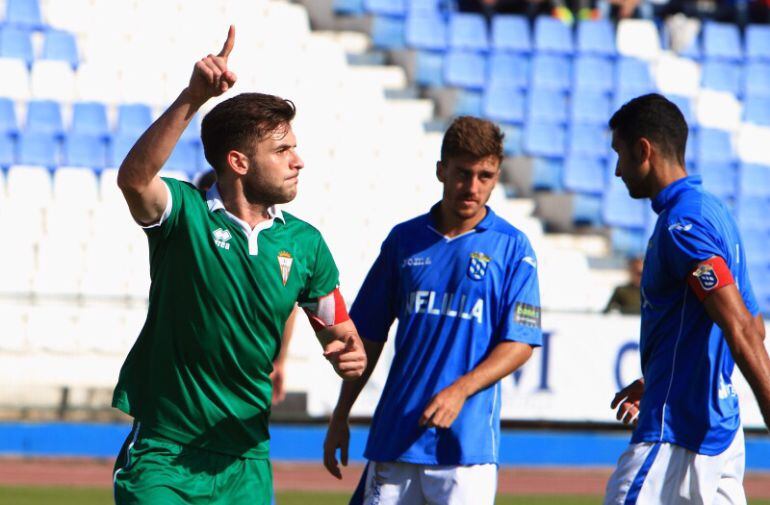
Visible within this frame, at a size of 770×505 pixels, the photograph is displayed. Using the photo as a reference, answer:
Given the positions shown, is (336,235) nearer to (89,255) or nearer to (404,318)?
(89,255)

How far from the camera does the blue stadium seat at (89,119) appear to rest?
15695mm

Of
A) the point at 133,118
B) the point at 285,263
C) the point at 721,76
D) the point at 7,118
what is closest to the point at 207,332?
the point at 285,263

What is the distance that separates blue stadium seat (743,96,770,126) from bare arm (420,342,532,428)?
15.1m

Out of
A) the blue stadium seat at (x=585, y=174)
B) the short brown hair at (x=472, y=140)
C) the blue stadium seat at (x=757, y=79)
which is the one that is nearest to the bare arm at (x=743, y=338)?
the short brown hair at (x=472, y=140)

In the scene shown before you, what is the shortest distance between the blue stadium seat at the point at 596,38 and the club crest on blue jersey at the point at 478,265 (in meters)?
13.9

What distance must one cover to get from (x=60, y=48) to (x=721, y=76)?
9.25 metres

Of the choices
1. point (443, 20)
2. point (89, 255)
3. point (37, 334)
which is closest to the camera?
point (37, 334)

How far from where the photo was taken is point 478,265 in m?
5.31

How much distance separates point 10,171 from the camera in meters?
14.9

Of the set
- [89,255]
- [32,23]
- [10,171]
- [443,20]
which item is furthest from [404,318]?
[443,20]

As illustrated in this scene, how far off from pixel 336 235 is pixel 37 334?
4.05 meters

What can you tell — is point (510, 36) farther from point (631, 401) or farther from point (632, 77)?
point (631, 401)

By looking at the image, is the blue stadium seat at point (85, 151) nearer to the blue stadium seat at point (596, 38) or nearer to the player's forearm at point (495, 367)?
the blue stadium seat at point (596, 38)

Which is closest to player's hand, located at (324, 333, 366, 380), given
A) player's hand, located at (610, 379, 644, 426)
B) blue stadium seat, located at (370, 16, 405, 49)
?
player's hand, located at (610, 379, 644, 426)
